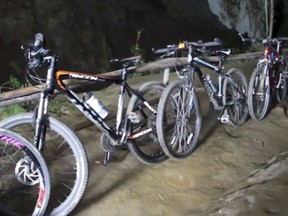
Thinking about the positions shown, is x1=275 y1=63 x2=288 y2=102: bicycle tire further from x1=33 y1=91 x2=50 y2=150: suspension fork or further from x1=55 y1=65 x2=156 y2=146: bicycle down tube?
x1=33 y1=91 x2=50 y2=150: suspension fork

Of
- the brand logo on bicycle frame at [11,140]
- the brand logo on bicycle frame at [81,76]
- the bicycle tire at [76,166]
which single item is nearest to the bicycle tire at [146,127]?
the brand logo on bicycle frame at [81,76]

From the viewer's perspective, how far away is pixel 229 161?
456cm

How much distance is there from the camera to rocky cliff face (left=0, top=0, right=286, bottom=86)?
1523cm

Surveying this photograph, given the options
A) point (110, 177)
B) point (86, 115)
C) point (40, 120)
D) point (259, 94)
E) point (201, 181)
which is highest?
point (40, 120)

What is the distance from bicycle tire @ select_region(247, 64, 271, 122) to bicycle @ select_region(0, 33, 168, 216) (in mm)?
1542

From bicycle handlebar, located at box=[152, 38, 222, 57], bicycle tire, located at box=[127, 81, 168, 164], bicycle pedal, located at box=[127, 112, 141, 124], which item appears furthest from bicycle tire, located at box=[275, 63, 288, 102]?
bicycle pedal, located at box=[127, 112, 141, 124]

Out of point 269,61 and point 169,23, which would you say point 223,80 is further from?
point 169,23

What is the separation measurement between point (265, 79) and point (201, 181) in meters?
2.33

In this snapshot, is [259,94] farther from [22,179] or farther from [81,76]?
[22,179]

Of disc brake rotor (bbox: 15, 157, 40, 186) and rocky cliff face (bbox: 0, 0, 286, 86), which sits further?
rocky cliff face (bbox: 0, 0, 286, 86)

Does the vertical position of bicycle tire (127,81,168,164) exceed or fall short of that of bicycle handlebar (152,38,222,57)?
it falls short

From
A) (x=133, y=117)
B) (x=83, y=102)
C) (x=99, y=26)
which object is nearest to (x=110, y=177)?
(x=133, y=117)

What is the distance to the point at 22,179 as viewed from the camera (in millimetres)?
3066

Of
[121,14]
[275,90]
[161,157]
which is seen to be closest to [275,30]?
[121,14]
